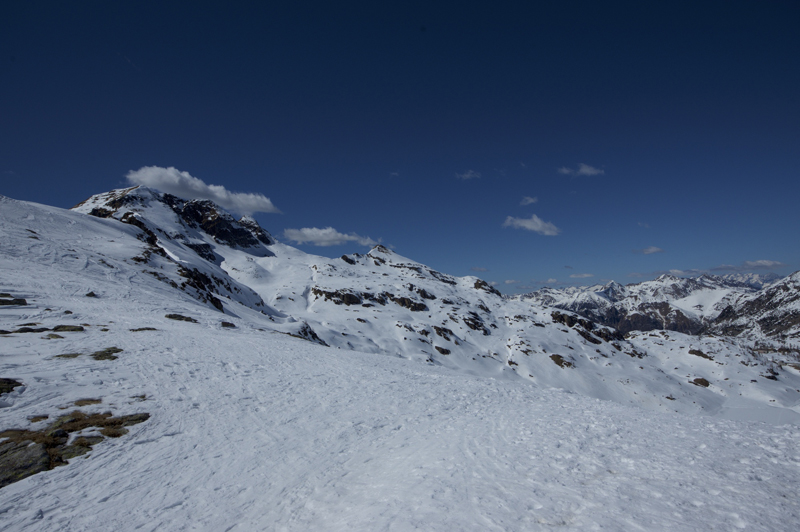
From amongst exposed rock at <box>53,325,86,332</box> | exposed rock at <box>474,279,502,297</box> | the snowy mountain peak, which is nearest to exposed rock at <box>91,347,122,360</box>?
exposed rock at <box>53,325,86,332</box>

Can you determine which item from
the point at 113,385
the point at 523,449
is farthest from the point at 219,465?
the point at 523,449

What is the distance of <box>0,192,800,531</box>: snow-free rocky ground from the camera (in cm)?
620

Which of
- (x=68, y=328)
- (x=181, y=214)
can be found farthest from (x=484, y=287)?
(x=181, y=214)

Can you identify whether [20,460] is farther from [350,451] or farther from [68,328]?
[68,328]

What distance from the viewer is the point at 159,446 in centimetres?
880

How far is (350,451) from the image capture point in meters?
9.61

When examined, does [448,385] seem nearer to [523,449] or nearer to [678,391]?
[523,449]

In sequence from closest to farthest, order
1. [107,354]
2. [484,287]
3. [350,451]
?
[350,451], [107,354], [484,287]

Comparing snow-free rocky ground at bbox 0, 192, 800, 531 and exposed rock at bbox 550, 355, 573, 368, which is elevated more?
snow-free rocky ground at bbox 0, 192, 800, 531

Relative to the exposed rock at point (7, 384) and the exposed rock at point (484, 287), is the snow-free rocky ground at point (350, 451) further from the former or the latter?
the exposed rock at point (484, 287)

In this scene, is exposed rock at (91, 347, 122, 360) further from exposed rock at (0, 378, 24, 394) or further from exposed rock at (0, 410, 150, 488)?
exposed rock at (0, 410, 150, 488)

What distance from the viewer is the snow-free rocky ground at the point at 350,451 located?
244 inches

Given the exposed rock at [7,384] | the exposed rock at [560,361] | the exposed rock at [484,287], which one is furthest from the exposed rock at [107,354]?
the exposed rock at [484,287]

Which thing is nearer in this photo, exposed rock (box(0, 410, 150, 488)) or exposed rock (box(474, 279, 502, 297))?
exposed rock (box(0, 410, 150, 488))
